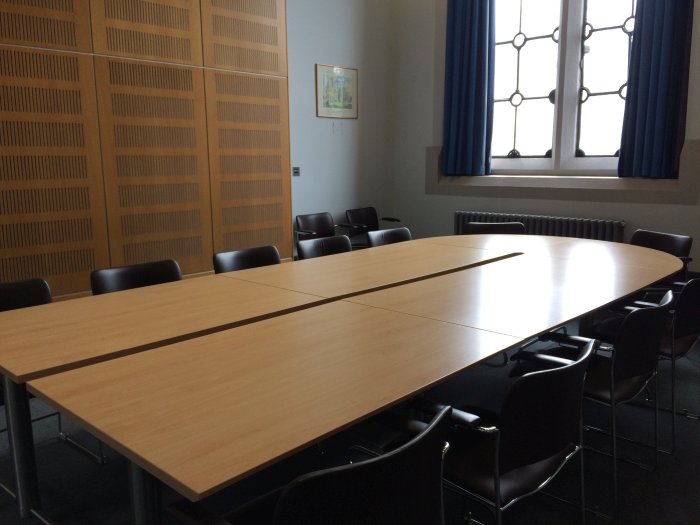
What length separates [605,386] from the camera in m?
2.34

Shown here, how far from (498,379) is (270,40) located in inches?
124

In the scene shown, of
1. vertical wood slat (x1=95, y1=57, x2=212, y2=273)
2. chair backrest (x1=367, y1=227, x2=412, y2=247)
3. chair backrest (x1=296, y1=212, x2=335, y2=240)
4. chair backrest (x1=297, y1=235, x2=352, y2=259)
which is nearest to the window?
chair backrest (x1=296, y1=212, x2=335, y2=240)

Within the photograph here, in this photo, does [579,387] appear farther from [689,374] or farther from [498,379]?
[689,374]

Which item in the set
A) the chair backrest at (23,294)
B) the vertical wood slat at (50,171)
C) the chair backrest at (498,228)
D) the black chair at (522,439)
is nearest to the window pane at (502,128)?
the chair backrest at (498,228)

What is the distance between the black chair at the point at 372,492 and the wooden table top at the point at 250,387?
0.12 metres

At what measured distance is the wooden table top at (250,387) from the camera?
123 centimetres

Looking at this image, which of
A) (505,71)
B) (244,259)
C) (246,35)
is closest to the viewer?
(244,259)

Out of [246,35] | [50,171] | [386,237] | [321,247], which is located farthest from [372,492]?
[246,35]

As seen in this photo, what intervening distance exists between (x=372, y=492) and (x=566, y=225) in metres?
4.70

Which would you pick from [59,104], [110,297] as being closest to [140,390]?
[110,297]

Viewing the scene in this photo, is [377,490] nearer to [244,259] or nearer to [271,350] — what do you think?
[271,350]

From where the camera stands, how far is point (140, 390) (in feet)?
5.01

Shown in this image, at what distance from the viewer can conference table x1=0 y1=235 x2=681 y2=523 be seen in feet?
4.26

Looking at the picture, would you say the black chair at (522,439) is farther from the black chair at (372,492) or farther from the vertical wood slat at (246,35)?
the vertical wood slat at (246,35)
